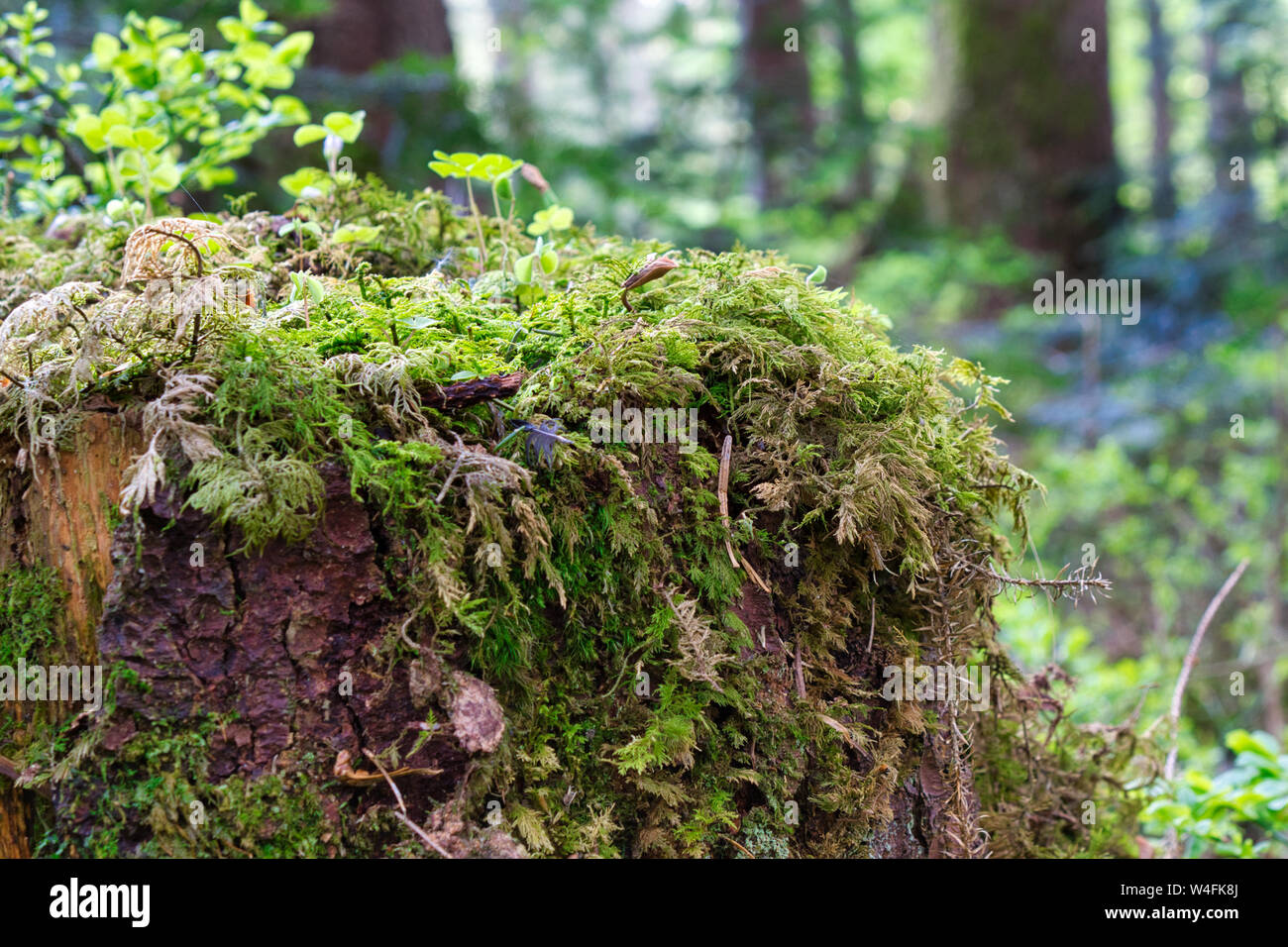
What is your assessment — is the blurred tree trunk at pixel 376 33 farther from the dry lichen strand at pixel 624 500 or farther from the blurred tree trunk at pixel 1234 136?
the blurred tree trunk at pixel 1234 136

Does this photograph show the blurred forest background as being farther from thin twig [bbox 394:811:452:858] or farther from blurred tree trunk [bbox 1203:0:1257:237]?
thin twig [bbox 394:811:452:858]

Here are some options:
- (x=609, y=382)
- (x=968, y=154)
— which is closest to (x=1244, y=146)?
(x=968, y=154)

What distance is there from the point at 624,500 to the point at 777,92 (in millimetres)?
7800

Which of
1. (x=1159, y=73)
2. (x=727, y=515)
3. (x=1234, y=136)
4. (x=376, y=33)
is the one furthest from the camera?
(x=1159, y=73)

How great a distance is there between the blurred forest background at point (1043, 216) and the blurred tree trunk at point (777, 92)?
0.11ft

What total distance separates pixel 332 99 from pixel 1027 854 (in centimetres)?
532

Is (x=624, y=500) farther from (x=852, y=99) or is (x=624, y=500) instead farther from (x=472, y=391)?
(x=852, y=99)

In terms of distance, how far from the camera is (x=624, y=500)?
1686 millimetres

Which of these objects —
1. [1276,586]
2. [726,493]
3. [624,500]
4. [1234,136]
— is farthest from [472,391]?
[1234,136]

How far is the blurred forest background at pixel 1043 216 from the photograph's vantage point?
5.60 meters

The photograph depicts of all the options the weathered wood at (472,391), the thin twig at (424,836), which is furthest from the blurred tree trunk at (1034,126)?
the thin twig at (424,836)

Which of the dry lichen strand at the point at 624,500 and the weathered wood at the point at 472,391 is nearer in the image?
the dry lichen strand at the point at 624,500
